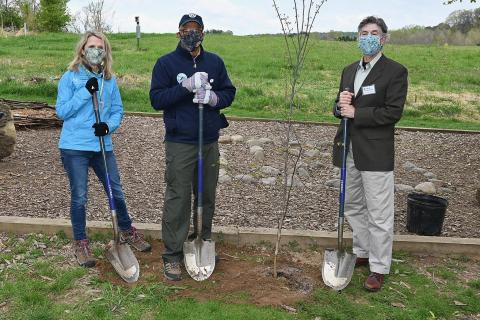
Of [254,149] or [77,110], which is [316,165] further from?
[77,110]

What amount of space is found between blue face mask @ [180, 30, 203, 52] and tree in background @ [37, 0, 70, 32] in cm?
4753

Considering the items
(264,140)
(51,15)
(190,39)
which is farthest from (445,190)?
(51,15)

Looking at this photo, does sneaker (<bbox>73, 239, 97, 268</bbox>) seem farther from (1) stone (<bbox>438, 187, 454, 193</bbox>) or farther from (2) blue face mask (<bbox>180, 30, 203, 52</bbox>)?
(1) stone (<bbox>438, 187, 454, 193</bbox>)

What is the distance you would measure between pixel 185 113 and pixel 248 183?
3.17 meters

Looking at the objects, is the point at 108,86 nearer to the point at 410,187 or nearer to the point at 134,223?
the point at 134,223

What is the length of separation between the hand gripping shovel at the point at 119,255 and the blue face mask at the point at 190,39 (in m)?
0.88

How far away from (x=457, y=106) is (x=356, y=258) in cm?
1127

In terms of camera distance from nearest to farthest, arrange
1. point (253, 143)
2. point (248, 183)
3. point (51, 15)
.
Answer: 1. point (248, 183)
2. point (253, 143)
3. point (51, 15)

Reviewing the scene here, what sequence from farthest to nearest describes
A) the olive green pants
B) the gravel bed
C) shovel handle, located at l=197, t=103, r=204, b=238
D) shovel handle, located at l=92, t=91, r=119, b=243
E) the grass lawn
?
1. the gravel bed
2. shovel handle, located at l=92, t=91, r=119, b=243
3. the olive green pants
4. shovel handle, located at l=197, t=103, r=204, b=238
5. the grass lawn

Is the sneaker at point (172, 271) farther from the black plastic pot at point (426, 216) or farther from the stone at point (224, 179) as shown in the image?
the stone at point (224, 179)

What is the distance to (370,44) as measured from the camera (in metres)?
4.16

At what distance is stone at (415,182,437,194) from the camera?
7.25m

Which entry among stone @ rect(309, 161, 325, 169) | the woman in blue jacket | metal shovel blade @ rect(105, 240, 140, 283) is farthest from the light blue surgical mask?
stone @ rect(309, 161, 325, 169)

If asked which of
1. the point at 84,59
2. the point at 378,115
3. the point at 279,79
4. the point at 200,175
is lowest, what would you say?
the point at 200,175
